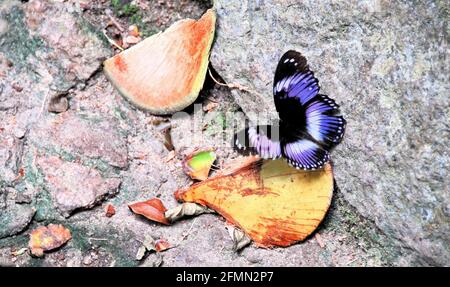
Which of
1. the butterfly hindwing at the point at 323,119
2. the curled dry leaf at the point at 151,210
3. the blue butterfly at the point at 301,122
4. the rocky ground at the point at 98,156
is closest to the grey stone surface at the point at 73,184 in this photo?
the rocky ground at the point at 98,156

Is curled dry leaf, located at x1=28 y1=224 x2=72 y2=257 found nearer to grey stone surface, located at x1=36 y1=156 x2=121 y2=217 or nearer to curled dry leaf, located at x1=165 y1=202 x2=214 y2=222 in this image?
grey stone surface, located at x1=36 y1=156 x2=121 y2=217

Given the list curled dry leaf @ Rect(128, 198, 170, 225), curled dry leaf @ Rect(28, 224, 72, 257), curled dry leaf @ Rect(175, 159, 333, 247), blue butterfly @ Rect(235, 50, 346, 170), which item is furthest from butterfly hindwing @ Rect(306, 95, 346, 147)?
curled dry leaf @ Rect(28, 224, 72, 257)

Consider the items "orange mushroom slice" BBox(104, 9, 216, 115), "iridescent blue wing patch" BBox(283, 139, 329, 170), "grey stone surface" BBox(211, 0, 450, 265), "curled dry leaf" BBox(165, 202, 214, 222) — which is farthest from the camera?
"orange mushroom slice" BBox(104, 9, 216, 115)

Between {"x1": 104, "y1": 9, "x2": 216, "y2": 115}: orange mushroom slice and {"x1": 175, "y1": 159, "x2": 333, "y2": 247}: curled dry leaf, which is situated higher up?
{"x1": 104, "y1": 9, "x2": 216, "y2": 115}: orange mushroom slice

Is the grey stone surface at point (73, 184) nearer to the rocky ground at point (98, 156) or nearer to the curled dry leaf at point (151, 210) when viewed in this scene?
the rocky ground at point (98, 156)

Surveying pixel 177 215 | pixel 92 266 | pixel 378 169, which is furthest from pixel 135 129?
pixel 378 169

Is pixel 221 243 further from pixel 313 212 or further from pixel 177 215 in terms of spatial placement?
pixel 313 212

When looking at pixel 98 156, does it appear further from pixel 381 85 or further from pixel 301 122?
pixel 381 85
